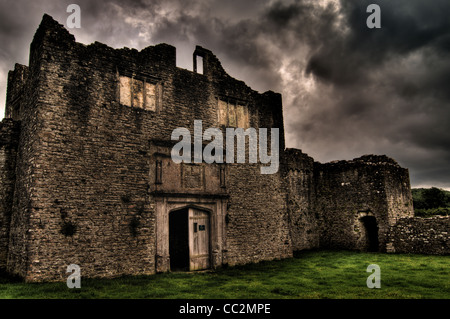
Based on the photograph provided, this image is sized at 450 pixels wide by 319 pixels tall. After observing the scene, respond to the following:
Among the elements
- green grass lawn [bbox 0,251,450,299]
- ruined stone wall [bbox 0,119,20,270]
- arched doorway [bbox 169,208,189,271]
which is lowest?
green grass lawn [bbox 0,251,450,299]

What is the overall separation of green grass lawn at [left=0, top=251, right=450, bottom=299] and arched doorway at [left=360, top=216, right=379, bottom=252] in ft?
19.9

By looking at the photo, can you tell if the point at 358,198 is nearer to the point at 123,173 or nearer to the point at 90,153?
the point at 123,173

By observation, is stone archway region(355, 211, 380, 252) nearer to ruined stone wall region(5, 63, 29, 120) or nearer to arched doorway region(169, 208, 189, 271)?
arched doorway region(169, 208, 189, 271)

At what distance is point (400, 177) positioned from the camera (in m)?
19.9

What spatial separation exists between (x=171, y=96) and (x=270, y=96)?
19.4 feet

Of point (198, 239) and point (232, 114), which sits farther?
point (232, 114)

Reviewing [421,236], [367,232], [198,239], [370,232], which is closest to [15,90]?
[198,239]

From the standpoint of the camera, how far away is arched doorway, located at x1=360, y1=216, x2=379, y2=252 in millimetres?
19655

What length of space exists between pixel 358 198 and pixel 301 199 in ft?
11.1

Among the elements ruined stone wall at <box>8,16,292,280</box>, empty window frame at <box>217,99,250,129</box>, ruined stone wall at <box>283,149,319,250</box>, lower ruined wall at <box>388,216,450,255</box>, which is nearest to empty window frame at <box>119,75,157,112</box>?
ruined stone wall at <box>8,16,292,280</box>

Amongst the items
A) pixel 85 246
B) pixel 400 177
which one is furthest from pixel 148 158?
pixel 400 177

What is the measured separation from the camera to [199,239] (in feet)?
43.2

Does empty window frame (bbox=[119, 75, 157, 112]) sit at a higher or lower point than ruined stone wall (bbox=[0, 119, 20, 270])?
higher

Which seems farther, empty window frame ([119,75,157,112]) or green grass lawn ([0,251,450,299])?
empty window frame ([119,75,157,112])
